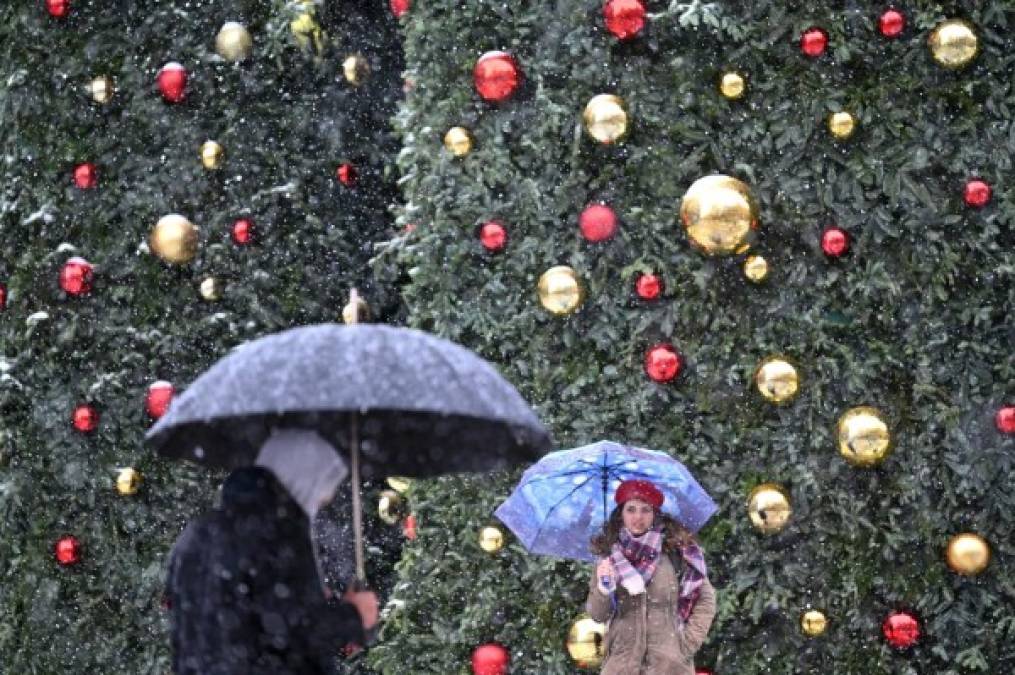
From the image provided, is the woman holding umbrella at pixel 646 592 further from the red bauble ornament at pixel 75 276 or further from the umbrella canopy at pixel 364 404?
the red bauble ornament at pixel 75 276

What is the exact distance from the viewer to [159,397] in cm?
832

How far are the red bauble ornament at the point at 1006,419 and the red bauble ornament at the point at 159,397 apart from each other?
13.0 feet

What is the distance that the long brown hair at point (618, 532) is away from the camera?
6.39m

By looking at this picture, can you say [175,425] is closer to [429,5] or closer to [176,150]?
[429,5]

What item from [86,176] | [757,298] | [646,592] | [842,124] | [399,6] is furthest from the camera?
[86,176]

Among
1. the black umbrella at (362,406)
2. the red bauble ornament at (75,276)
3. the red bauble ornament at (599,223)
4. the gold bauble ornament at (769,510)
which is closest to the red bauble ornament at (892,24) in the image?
the red bauble ornament at (599,223)

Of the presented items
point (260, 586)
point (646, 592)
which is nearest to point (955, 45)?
point (646, 592)

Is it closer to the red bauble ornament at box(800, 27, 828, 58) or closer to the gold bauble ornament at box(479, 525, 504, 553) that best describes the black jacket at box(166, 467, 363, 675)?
the gold bauble ornament at box(479, 525, 504, 553)

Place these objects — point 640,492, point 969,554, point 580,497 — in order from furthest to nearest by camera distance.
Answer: point 969,554
point 580,497
point 640,492

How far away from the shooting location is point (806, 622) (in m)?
7.09

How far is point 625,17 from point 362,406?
3.81m

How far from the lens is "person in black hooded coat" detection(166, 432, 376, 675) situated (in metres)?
4.07

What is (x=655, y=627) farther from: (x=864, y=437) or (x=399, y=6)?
(x=399, y=6)

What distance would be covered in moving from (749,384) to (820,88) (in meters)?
1.33
